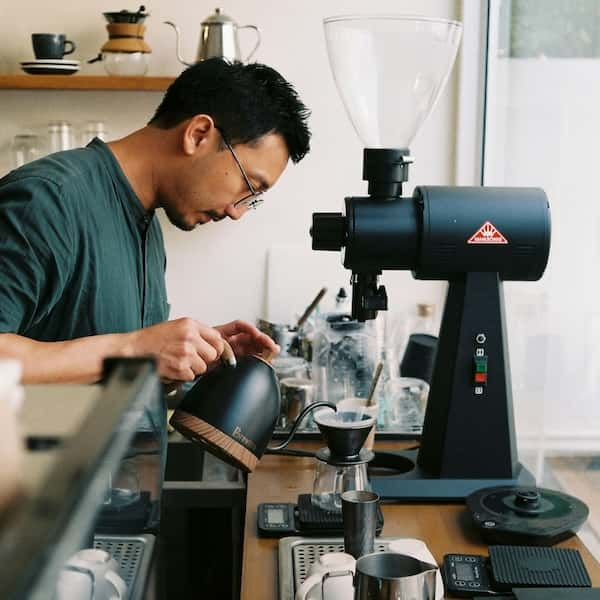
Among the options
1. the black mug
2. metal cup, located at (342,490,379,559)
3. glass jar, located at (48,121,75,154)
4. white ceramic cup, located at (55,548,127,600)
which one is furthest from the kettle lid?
white ceramic cup, located at (55,548,127,600)

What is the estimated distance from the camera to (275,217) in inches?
119

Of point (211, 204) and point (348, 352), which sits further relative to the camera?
point (348, 352)

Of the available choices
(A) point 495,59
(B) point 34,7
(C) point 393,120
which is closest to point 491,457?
(C) point 393,120

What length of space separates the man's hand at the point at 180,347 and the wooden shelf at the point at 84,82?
143cm

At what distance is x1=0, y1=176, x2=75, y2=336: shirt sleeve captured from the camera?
1.52m

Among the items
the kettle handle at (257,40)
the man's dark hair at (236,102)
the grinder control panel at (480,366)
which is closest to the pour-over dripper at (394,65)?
the man's dark hair at (236,102)

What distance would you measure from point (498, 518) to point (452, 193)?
0.54m

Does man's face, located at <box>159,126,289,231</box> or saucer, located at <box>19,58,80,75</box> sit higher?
saucer, located at <box>19,58,80,75</box>

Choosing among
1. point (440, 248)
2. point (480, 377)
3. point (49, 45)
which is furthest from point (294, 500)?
point (49, 45)

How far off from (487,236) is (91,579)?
1.11 metres

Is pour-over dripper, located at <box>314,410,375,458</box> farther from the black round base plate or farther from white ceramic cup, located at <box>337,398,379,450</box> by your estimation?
white ceramic cup, located at <box>337,398,379,450</box>

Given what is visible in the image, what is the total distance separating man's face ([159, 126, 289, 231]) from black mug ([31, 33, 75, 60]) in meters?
1.10

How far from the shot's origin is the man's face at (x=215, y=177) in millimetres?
1909

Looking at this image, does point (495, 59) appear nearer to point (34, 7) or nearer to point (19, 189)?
point (34, 7)
